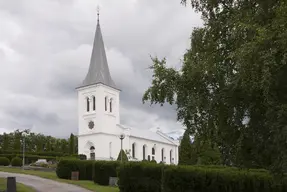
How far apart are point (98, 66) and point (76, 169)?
4516 centimetres

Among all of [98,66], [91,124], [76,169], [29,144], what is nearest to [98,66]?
[98,66]

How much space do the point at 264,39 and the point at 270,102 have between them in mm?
1549

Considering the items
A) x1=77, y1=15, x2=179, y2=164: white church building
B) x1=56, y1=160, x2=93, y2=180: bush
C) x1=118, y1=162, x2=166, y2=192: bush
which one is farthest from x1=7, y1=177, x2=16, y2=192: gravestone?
x1=77, y1=15, x2=179, y2=164: white church building

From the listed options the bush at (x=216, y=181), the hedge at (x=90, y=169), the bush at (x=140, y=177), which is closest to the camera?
the bush at (x=216, y=181)

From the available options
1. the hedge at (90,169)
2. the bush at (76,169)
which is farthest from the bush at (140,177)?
the bush at (76,169)

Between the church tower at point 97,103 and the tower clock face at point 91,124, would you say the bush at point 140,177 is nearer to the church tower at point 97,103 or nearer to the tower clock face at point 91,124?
the church tower at point 97,103

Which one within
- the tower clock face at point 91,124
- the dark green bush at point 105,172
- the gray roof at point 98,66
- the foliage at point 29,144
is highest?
the gray roof at point 98,66

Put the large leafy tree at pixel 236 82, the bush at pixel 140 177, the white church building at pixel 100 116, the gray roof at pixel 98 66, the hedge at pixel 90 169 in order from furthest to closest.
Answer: the gray roof at pixel 98 66, the white church building at pixel 100 116, the hedge at pixel 90 169, the bush at pixel 140 177, the large leafy tree at pixel 236 82

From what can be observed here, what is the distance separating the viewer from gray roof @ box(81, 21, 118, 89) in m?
72.2

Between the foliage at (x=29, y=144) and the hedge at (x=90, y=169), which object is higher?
the foliage at (x=29, y=144)

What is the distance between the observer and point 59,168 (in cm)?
2836

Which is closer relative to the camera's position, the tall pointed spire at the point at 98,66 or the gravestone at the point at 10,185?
the gravestone at the point at 10,185

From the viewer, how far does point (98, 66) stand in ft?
237

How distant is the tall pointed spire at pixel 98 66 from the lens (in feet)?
237
